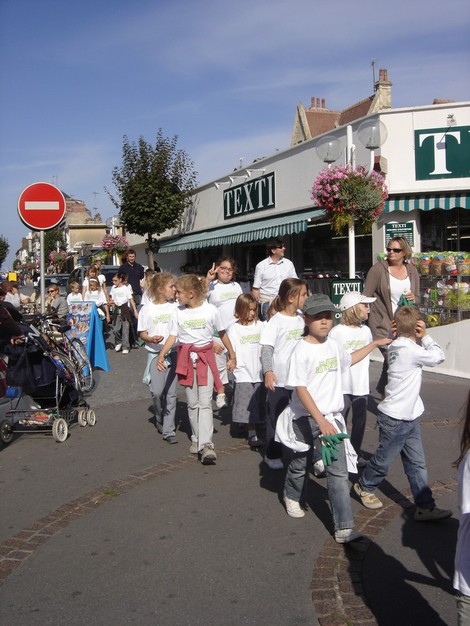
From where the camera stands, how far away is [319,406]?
4699mm

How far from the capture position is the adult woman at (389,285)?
24.6 ft

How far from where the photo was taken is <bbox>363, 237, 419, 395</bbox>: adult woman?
749cm

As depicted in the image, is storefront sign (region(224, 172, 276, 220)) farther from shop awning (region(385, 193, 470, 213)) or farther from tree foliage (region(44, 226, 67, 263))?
tree foliage (region(44, 226, 67, 263))

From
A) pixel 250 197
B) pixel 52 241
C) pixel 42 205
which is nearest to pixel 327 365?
pixel 42 205

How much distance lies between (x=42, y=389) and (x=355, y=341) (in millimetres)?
3953

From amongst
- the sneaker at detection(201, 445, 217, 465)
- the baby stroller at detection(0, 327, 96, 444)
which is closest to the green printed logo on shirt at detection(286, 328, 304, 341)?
the sneaker at detection(201, 445, 217, 465)

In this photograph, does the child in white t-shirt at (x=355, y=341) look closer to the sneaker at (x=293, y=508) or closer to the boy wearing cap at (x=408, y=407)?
the boy wearing cap at (x=408, y=407)

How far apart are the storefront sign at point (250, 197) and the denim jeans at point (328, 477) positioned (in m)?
15.3

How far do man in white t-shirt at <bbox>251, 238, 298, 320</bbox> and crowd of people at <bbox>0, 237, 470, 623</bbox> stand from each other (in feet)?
0.05

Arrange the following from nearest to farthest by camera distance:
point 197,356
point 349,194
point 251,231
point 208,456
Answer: point 208,456 < point 197,356 < point 349,194 < point 251,231

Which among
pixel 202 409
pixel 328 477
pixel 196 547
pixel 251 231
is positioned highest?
pixel 251 231

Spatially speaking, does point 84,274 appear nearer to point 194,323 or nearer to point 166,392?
point 166,392

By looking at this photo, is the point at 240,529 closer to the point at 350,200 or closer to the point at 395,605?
the point at 395,605

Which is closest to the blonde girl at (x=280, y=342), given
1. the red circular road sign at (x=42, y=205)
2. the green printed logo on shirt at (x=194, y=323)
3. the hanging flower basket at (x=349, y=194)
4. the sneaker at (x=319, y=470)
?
the sneaker at (x=319, y=470)
